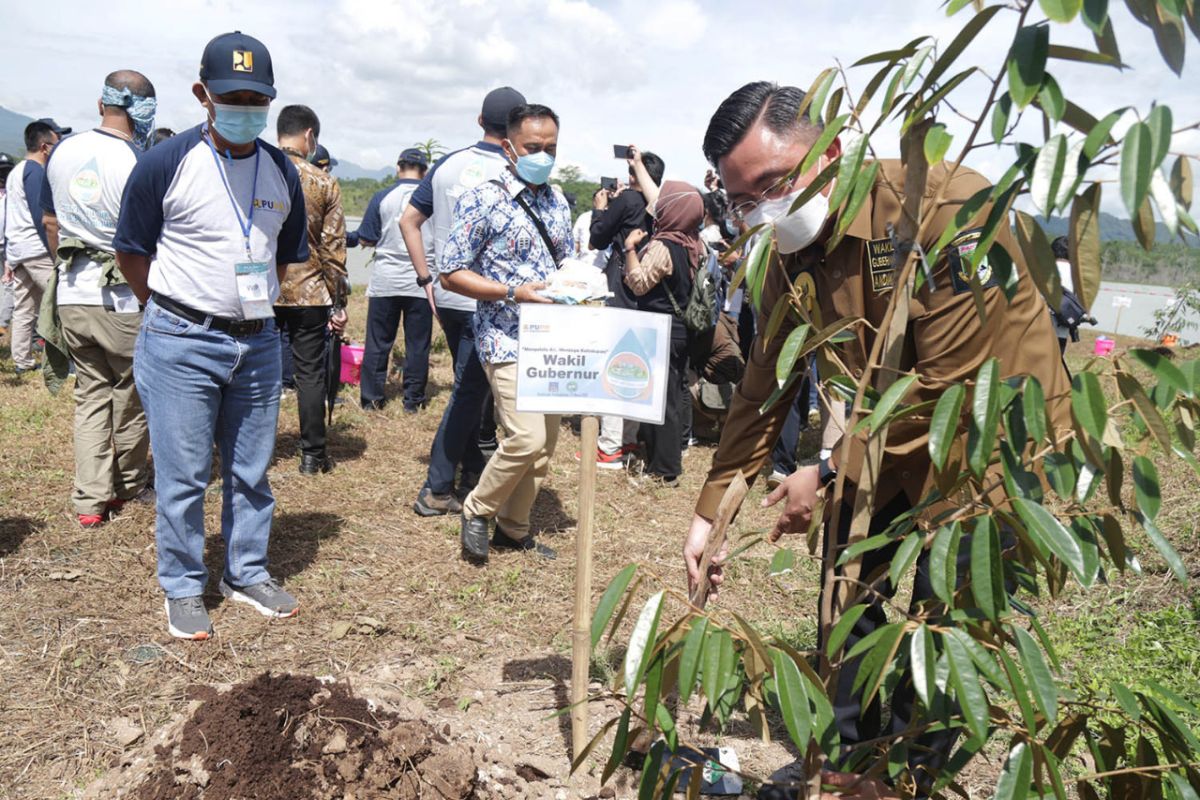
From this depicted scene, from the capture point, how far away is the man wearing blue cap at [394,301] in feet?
22.3

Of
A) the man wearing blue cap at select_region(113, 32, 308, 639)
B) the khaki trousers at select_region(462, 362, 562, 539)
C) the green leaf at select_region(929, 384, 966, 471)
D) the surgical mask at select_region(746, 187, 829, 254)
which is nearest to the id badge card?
the man wearing blue cap at select_region(113, 32, 308, 639)

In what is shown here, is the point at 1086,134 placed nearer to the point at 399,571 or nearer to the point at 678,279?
the point at 399,571

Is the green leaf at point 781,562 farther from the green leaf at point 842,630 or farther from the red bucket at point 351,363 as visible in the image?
the red bucket at point 351,363

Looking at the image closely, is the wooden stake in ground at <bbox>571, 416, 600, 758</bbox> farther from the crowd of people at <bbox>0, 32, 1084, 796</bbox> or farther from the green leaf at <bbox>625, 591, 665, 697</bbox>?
the green leaf at <bbox>625, 591, 665, 697</bbox>

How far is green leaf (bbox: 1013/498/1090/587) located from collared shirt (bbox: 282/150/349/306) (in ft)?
15.5

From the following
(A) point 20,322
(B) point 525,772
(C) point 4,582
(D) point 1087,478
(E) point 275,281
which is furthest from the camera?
(A) point 20,322

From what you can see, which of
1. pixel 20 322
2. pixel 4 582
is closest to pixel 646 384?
pixel 4 582

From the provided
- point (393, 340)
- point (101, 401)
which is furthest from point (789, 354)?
point (393, 340)

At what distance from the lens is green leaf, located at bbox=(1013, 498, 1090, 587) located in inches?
42.2

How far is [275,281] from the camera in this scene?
346 centimetres

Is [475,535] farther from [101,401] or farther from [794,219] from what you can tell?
[794,219]

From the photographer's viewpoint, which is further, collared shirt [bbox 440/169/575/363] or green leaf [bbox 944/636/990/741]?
collared shirt [bbox 440/169/575/363]

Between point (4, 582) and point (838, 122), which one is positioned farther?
point (4, 582)

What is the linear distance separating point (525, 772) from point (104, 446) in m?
2.88
